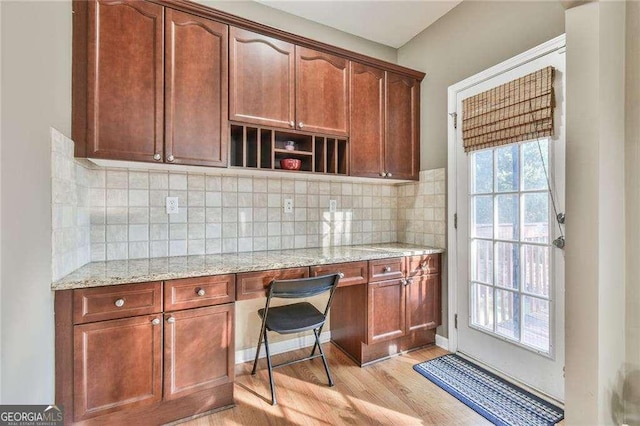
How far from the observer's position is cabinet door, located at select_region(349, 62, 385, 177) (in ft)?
7.66

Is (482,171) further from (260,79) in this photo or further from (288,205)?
(260,79)

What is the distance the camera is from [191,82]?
70.2 inches

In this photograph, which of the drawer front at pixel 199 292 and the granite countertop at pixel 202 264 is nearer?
the granite countertop at pixel 202 264

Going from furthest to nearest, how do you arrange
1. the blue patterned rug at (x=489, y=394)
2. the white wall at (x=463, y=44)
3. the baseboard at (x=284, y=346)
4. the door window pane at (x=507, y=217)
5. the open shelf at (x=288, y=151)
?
the baseboard at (x=284, y=346), the open shelf at (x=288, y=151), the door window pane at (x=507, y=217), the white wall at (x=463, y=44), the blue patterned rug at (x=489, y=394)

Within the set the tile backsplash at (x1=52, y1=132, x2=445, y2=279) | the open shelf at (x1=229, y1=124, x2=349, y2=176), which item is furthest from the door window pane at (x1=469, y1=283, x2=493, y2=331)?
the open shelf at (x1=229, y1=124, x2=349, y2=176)

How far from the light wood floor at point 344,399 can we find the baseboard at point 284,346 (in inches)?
2.8

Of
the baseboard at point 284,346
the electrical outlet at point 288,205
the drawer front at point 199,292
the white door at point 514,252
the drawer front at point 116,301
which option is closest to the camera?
the drawer front at point 116,301

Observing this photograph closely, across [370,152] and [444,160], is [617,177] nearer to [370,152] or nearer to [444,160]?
[444,160]

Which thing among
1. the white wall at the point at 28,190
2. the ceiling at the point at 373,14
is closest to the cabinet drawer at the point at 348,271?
the white wall at the point at 28,190

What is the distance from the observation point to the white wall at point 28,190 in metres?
0.97

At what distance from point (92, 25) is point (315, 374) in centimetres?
250

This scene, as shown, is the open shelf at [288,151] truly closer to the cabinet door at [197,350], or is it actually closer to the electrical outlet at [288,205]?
the electrical outlet at [288,205]

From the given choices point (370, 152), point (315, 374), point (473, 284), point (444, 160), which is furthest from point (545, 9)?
point (315, 374)

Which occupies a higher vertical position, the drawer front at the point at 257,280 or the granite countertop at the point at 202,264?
the granite countertop at the point at 202,264
